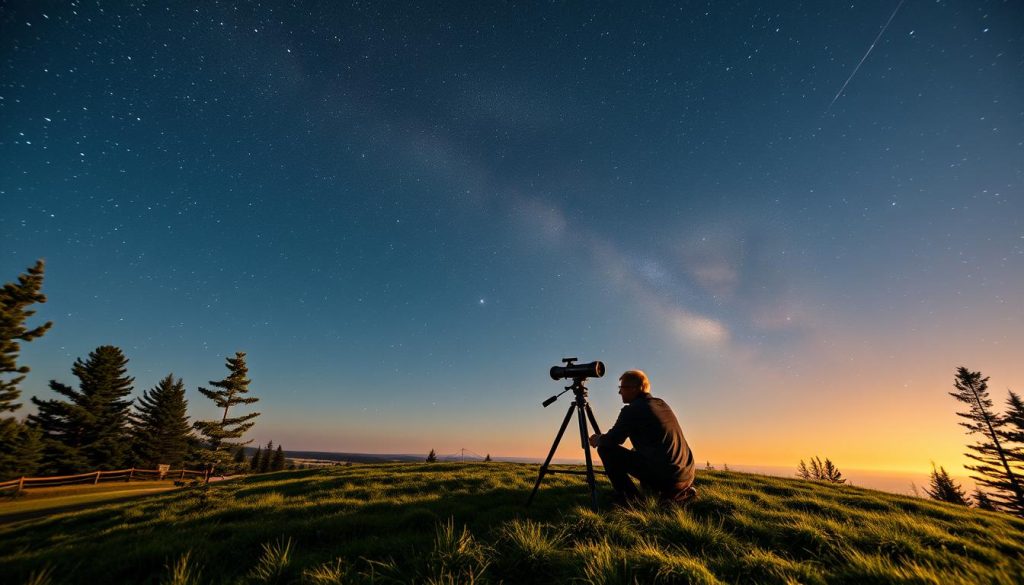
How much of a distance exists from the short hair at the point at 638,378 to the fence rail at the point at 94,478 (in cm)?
3192

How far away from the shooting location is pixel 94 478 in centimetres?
2786

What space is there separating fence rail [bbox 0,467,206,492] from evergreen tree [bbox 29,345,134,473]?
13.9 feet

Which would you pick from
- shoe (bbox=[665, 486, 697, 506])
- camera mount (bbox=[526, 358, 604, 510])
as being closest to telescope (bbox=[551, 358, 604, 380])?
camera mount (bbox=[526, 358, 604, 510])

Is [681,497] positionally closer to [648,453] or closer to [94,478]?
[648,453]

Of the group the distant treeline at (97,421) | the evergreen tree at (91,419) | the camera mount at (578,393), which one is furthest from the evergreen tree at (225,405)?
the evergreen tree at (91,419)

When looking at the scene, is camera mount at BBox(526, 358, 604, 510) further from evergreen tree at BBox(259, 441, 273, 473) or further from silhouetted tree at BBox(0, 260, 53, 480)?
evergreen tree at BBox(259, 441, 273, 473)

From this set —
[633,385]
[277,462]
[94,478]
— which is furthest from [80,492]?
[277,462]

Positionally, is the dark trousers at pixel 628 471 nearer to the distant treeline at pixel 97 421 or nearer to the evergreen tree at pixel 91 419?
the distant treeline at pixel 97 421

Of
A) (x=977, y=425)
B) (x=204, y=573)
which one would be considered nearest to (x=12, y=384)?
(x=204, y=573)

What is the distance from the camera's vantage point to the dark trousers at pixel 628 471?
201 inches

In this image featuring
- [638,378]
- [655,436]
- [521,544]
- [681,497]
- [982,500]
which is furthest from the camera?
[982,500]

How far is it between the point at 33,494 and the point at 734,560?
136ft

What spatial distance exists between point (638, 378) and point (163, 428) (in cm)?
6310

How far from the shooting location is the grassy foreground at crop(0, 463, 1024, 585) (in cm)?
261
